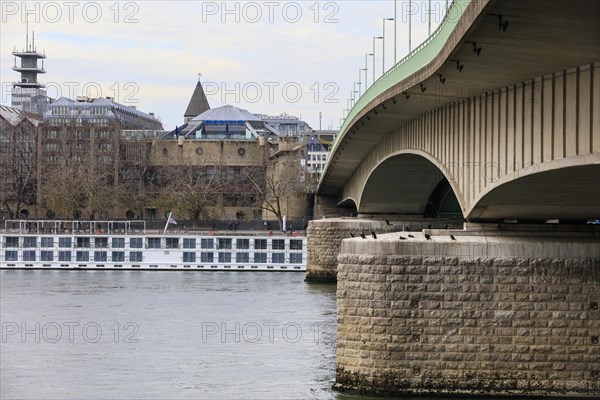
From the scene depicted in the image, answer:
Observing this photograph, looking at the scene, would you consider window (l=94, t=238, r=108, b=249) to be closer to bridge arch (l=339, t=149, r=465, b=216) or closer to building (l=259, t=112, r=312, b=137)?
bridge arch (l=339, t=149, r=465, b=216)

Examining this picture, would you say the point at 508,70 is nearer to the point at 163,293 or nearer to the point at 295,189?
the point at 163,293

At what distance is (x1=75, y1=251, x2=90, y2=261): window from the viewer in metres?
69.5

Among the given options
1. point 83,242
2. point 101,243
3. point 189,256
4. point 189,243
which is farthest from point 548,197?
point 83,242

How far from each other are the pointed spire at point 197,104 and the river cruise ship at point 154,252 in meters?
96.3

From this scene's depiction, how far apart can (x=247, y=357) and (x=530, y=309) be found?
9854 millimetres

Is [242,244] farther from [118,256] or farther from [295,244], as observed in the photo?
[118,256]

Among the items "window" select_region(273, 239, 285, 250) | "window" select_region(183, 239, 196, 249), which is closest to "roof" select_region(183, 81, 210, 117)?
"window" select_region(183, 239, 196, 249)

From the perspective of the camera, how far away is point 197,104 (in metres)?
167

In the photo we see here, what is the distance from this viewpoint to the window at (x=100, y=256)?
228 ft

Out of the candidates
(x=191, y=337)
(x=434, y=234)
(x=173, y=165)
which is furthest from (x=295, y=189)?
(x=434, y=234)

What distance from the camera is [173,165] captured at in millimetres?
114812

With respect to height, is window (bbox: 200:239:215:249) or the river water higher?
window (bbox: 200:239:215:249)

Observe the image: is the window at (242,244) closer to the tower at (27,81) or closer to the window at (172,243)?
the window at (172,243)

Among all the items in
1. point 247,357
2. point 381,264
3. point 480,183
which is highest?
point 480,183
